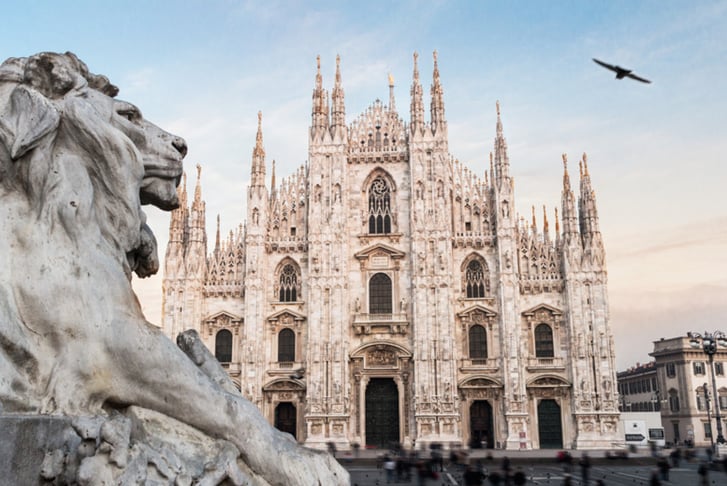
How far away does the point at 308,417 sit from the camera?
105ft

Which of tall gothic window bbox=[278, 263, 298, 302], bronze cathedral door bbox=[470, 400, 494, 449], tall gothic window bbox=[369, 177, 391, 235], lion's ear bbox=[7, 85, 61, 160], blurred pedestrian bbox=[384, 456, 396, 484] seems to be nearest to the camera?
lion's ear bbox=[7, 85, 61, 160]

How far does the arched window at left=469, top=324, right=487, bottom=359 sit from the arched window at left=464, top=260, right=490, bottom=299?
1.52 m

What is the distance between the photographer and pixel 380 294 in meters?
34.0

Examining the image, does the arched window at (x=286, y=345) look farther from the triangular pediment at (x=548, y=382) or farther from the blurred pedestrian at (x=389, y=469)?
the blurred pedestrian at (x=389, y=469)

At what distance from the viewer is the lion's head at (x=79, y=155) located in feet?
11.7

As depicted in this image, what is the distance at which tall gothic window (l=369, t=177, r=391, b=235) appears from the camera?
34781 mm

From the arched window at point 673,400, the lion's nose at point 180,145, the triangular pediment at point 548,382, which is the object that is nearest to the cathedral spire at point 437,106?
the triangular pediment at point 548,382

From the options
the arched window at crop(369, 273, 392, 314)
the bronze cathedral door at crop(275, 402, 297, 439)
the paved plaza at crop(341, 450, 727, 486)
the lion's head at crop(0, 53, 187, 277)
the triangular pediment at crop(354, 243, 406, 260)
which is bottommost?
the paved plaza at crop(341, 450, 727, 486)

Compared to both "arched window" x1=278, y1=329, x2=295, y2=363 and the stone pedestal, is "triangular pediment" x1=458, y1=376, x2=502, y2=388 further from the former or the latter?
the stone pedestal

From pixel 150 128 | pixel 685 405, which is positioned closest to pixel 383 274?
pixel 150 128

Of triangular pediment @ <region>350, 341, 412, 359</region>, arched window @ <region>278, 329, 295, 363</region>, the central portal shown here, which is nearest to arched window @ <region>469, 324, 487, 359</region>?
triangular pediment @ <region>350, 341, 412, 359</region>

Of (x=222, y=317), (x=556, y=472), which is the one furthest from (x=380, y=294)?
(x=556, y=472)

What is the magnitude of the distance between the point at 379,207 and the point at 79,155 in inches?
1236

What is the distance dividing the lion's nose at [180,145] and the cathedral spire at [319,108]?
31178 mm
